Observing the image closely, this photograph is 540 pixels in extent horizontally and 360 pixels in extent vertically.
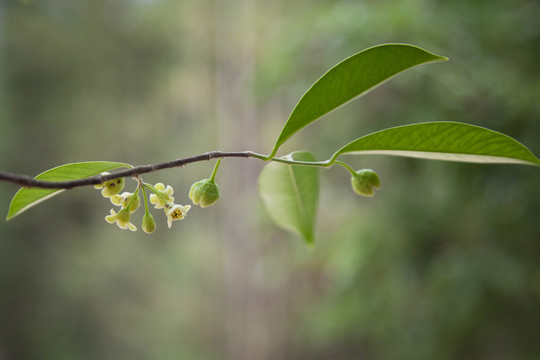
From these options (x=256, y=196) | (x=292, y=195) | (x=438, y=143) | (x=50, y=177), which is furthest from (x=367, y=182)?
(x=256, y=196)

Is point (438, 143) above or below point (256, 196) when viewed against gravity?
above

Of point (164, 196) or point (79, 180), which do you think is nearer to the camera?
point (79, 180)

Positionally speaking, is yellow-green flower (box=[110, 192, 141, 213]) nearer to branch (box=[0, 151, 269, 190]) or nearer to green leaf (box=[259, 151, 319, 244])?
branch (box=[0, 151, 269, 190])

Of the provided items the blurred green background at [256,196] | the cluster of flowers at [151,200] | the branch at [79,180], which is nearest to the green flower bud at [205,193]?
the cluster of flowers at [151,200]

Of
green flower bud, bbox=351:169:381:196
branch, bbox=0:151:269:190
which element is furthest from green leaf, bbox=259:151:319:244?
branch, bbox=0:151:269:190

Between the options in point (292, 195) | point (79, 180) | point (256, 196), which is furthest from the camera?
point (256, 196)

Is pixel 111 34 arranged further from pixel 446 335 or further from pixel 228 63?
pixel 446 335

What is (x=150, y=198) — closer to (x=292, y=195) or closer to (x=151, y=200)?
(x=151, y=200)

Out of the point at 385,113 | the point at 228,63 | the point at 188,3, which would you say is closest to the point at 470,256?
the point at 385,113
